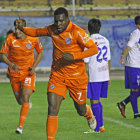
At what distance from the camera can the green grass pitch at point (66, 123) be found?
9438 millimetres

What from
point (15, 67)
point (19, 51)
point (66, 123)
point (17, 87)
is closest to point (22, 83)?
point (17, 87)

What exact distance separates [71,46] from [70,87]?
635 millimetres

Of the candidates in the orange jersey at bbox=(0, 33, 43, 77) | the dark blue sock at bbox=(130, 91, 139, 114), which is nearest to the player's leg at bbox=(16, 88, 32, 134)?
the orange jersey at bbox=(0, 33, 43, 77)

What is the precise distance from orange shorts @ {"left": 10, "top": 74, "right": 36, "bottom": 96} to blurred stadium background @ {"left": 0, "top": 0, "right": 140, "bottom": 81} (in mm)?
15235

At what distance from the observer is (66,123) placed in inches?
433

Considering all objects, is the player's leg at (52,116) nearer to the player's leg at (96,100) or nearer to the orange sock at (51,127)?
the orange sock at (51,127)

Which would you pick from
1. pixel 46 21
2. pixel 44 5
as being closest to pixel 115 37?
pixel 46 21

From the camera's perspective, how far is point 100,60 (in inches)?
387

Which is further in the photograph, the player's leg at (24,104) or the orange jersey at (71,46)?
the player's leg at (24,104)

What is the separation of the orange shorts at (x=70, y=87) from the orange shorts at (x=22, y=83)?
193 centimetres

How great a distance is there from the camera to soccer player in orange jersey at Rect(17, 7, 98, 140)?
8008 mm

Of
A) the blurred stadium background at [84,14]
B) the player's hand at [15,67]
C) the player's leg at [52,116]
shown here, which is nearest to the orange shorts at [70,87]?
the player's leg at [52,116]

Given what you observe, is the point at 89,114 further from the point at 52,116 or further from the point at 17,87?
the point at 17,87

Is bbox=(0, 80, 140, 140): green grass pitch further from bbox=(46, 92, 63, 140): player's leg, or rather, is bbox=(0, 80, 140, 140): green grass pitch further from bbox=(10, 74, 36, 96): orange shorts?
bbox=(46, 92, 63, 140): player's leg
